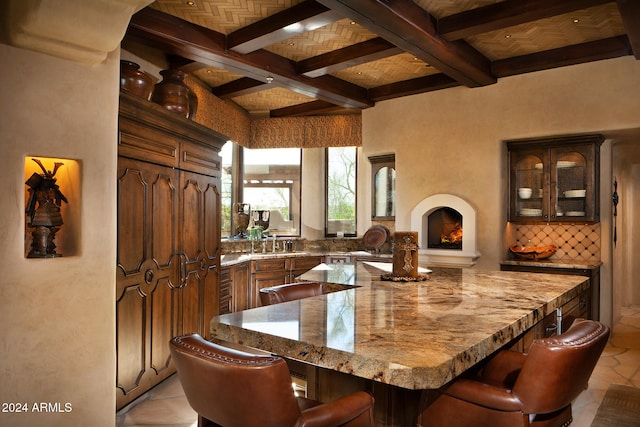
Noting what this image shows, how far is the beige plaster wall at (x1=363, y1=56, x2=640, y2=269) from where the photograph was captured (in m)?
4.36

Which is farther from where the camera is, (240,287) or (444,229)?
(444,229)

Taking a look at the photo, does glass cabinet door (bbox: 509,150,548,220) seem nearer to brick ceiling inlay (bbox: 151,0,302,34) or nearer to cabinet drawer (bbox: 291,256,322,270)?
cabinet drawer (bbox: 291,256,322,270)

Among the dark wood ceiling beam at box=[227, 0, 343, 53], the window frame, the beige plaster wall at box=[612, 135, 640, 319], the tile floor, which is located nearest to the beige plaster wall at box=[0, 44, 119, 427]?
the tile floor

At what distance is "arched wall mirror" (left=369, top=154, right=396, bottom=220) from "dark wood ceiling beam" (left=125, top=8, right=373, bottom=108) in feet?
3.46

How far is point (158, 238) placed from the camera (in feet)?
10.4

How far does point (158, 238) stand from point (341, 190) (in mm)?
3949

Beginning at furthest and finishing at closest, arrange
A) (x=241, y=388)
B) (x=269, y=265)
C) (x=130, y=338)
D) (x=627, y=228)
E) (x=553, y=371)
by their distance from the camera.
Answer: (x=627, y=228) → (x=269, y=265) → (x=130, y=338) → (x=553, y=371) → (x=241, y=388)

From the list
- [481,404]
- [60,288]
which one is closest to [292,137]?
[60,288]

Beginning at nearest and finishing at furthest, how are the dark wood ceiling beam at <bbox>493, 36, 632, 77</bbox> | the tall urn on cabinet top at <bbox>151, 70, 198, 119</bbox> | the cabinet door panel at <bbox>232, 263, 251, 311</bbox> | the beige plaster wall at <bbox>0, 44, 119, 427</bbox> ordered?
1. the beige plaster wall at <bbox>0, 44, 119, 427</bbox>
2. the tall urn on cabinet top at <bbox>151, 70, 198, 119</bbox>
3. the dark wood ceiling beam at <bbox>493, 36, 632, 77</bbox>
4. the cabinet door panel at <bbox>232, 263, 251, 311</bbox>

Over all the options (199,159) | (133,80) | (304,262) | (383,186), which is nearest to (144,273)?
(199,159)

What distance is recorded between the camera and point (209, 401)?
3.84ft

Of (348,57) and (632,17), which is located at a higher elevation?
(348,57)

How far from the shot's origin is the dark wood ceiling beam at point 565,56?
13.7ft

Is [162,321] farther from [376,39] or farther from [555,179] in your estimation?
[555,179]
